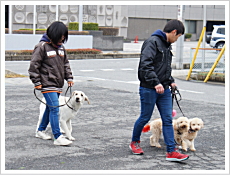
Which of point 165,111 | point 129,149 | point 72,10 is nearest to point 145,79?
point 165,111

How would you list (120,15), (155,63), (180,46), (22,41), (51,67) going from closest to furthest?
(155,63)
(51,67)
(180,46)
(22,41)
(120,15)

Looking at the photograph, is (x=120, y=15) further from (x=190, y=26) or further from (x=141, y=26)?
(x=190, y=26)

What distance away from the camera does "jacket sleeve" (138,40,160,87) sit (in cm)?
536

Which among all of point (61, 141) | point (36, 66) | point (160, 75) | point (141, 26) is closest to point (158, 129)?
point (160, 75)

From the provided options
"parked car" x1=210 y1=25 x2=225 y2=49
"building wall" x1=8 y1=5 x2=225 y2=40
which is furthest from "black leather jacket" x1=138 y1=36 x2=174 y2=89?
"building wall" x1=8 y1=5 x2=225 y2=40

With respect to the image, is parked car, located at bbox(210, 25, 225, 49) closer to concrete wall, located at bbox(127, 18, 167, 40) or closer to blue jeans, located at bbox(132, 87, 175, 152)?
A: concrete wall, located at bbox(127, 18, 167, 40)

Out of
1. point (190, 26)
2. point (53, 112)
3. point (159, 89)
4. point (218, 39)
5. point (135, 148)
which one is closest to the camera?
point (159, 89)

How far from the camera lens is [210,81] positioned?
15805 mm

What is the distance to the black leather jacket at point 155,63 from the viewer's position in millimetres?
5383

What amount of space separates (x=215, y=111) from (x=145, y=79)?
4.46 m

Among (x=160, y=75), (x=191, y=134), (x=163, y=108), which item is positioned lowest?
(x=191, y=134)

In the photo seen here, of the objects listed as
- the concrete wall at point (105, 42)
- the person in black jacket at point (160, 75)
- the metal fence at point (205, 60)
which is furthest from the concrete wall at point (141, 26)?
the person in black jacket at point (160, 75)

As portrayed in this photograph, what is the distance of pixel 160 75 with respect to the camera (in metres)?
5.55

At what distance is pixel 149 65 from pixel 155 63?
0.16 metres
